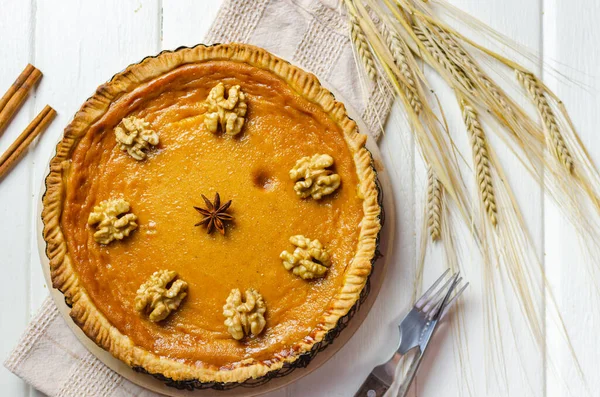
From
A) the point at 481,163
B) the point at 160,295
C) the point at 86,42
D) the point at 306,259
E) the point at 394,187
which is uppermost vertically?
the point at 481,163

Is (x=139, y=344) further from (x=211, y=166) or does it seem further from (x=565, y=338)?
(x=565, y=338)

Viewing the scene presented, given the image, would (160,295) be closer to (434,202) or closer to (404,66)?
(434,202)

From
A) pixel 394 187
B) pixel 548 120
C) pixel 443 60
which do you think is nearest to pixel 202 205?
pixel 394 187

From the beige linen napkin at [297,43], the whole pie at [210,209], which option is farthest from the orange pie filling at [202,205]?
the beige linen napkin at [297,43]

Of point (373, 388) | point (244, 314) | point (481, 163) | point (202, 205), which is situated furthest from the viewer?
point (481, 163)

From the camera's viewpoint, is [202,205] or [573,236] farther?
[573,236]

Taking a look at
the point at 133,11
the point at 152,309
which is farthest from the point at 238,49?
the point at 152,309
